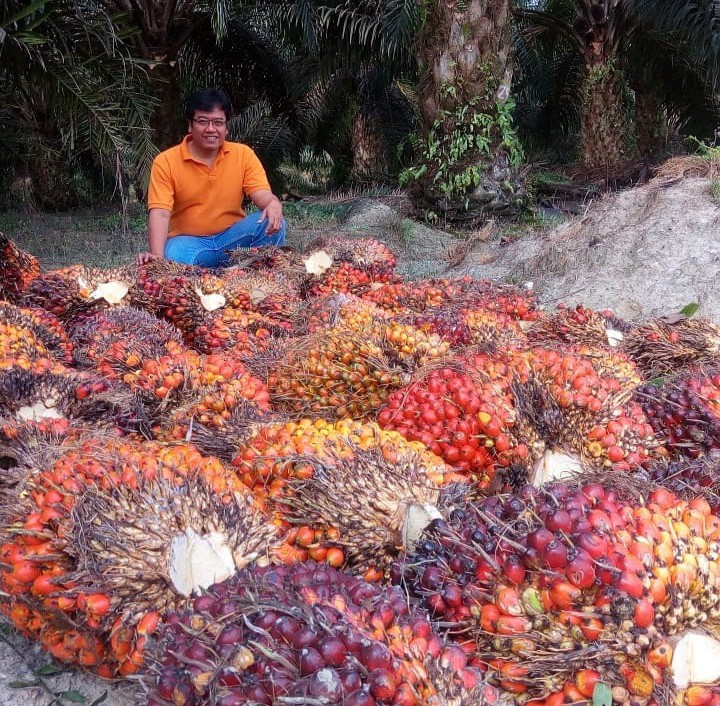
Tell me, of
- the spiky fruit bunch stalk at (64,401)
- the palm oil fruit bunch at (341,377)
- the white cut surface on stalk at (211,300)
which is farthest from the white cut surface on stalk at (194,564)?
the white cut surface on stalk at (211,300)

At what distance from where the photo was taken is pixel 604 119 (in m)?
12.1

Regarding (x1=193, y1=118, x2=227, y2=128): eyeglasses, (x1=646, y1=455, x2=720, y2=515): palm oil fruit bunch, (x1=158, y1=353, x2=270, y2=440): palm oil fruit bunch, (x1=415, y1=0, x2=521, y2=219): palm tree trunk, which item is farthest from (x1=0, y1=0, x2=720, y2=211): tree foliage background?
(x1=646, y1=455, x2=720, y2=515): palm oil fruit bunch

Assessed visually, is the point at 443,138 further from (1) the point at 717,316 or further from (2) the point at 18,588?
(2) the point at 18,588

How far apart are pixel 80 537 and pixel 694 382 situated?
190 centimetres

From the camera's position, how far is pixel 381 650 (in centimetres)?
100

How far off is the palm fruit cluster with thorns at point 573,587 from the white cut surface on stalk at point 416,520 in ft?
0.12

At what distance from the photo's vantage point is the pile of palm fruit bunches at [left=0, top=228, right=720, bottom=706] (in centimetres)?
106

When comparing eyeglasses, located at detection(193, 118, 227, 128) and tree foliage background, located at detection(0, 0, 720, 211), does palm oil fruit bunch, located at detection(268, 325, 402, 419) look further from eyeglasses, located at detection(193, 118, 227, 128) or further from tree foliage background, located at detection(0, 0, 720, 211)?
tree foliage background, located at detection(0, 0, 720, 211)

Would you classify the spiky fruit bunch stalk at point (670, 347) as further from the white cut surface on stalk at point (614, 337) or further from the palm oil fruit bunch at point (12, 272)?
the palm oil fruit bunch at point (12, 272)

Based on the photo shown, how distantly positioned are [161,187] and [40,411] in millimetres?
3579

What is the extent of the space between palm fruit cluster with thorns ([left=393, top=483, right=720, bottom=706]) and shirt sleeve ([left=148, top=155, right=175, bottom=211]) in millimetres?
4431

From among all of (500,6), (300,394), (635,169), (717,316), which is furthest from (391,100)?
(300,394)

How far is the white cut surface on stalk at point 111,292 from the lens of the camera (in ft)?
11.0

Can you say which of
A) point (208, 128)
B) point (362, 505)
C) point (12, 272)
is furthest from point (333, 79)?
point (362, 505)
